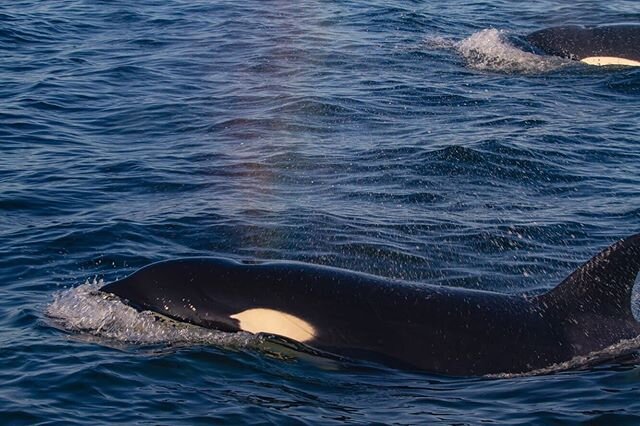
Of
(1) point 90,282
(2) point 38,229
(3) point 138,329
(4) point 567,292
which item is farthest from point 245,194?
(4) point 567,292

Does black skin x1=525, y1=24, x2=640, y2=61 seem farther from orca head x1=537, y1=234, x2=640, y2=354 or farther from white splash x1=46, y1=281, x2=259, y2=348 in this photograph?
white splash x1=46, y1=281, x2=259, y2=348

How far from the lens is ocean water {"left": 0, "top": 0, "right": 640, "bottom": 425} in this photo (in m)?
10.6

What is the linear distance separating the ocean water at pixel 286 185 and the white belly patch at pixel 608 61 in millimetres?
221

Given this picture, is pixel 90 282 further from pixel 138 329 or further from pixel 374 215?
pixel 374 215

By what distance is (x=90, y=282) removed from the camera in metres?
13.6

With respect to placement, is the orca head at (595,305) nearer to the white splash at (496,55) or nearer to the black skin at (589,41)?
the white splash at (496,55)

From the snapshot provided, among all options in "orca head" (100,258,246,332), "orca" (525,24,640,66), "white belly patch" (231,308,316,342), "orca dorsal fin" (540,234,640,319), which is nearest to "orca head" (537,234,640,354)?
"orca dorsal fin" (540,234,640,319)

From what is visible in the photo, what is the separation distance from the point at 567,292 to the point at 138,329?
12.6 feet

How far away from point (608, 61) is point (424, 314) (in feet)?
50.3

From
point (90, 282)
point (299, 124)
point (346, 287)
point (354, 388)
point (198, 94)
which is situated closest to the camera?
point (354, 388)

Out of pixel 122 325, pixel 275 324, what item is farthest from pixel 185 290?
pixel 275 324

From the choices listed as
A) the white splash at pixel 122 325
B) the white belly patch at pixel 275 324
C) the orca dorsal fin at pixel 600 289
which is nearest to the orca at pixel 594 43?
the orca dorsal fin at pixel 600 289

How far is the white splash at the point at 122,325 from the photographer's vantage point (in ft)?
37.8

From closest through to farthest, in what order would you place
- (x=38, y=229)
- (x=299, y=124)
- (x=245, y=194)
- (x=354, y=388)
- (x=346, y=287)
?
(x=354, y=388), (x=346, y=287), (x=38, y=229), (x=245, y=194), (x=299, y=124)
